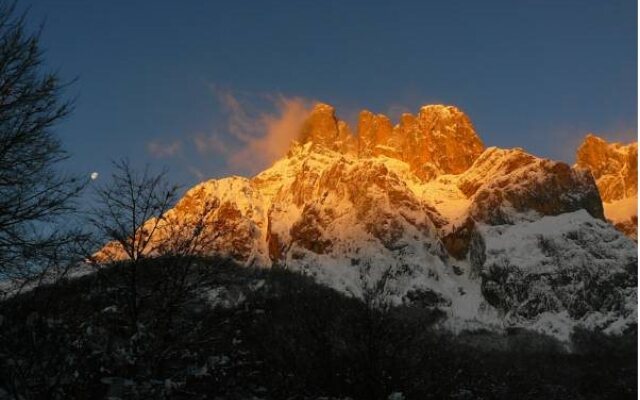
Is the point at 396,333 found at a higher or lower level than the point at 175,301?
higher

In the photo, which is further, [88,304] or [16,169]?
[88,304]

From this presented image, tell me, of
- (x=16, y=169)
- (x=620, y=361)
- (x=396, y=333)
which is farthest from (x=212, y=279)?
(x=620, y=361)

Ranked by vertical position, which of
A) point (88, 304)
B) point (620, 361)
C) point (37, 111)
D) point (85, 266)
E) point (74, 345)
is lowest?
point (74, 345)

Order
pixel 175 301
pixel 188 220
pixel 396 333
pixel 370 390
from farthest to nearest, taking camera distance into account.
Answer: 1. pixel 396 333
2. pixel 370 390
3. pixel 188 220
4. pixel 175 301

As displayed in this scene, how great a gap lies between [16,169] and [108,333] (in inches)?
118

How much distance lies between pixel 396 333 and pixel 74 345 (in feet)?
68.9

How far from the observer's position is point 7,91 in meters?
10.4

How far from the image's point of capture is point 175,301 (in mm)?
13891

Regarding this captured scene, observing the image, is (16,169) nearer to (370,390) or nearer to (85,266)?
(85,266)

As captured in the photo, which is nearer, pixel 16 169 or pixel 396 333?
pixel 16 169

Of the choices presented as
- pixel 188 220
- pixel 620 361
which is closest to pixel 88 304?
pixel 188 220

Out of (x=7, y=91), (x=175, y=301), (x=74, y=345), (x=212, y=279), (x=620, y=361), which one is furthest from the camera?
(x=620, y=361)

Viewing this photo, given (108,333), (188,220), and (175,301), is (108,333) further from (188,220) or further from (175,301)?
(188,220)

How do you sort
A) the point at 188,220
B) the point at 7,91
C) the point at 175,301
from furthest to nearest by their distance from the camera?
the point at 188,220
the point at 175,301
the point at 7,91
